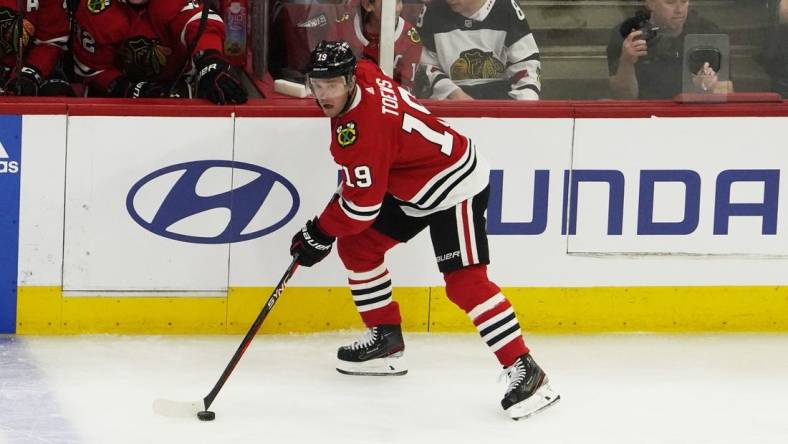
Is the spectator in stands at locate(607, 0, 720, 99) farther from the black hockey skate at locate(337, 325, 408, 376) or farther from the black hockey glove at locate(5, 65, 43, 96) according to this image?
the black hockey glove at locate(5, 65, 43, 96)

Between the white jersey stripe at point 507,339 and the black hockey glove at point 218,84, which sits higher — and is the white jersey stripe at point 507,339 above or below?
below

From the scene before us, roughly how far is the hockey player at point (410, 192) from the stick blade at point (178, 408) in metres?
0.49

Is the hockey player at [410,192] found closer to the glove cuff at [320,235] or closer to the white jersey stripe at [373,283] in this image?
the glove cuff at [320,235]

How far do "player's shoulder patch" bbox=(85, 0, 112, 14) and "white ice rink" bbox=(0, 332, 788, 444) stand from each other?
1.05 m

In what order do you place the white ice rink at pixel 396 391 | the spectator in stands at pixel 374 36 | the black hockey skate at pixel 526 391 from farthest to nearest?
the spectator in stands at pixel 374 36 → the black hockey skate at pixel 526 391 → the white ice rink at pixel 396 391

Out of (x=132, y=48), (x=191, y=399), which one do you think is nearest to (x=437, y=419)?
(x=191, y=399)

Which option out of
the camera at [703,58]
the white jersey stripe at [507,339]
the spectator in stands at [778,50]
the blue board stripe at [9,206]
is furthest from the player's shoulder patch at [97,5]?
the spectator in stands at [778,50]

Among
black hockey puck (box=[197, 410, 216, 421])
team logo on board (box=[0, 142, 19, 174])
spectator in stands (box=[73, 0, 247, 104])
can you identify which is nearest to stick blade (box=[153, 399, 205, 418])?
black hockey puck (box=[197, 410, 216, 421])

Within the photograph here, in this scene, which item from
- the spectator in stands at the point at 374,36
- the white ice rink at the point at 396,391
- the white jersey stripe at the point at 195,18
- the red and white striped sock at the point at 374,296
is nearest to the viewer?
the white ice rink at the point at 396,391

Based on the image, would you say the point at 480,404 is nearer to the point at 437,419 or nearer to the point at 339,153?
the point at 437,419

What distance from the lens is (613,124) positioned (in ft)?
15.6

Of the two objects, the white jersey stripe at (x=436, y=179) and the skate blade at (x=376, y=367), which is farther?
the skate blade at (x=376, y=367)

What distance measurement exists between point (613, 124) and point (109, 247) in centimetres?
161

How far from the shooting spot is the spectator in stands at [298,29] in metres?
4.72
